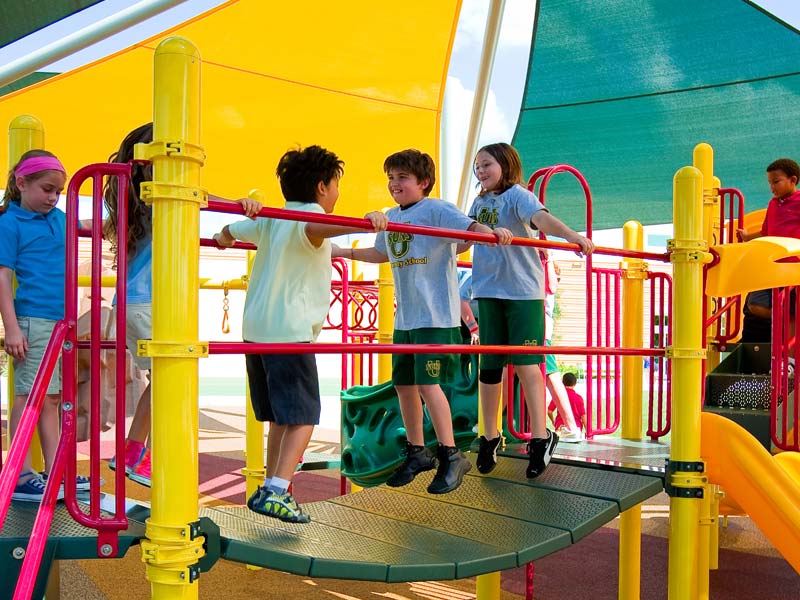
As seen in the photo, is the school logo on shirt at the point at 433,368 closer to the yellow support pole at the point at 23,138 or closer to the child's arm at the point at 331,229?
the child's arm at the point at 331,229

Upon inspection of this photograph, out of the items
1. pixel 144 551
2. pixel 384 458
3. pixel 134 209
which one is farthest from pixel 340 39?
pixel 144 551

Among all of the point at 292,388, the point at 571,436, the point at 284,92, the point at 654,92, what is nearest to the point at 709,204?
the point at 571,436

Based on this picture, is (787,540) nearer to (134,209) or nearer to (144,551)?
(144,551)

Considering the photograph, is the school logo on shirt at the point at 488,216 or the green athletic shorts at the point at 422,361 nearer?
the green athletic shorts at the point at 422,361

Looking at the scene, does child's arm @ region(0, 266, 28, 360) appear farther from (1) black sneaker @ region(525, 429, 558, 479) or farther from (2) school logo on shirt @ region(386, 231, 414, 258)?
(1) black sneaker @ region(525, 429, 558, 479)

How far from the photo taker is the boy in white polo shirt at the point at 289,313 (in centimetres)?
262

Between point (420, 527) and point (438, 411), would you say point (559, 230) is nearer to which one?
point (438, 411)

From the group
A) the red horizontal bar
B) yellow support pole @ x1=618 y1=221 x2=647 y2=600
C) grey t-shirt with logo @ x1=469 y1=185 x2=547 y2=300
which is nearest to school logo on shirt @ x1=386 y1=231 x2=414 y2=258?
grey t-shirt with logo @ x1=469 y1=185 x2=547 y2=300

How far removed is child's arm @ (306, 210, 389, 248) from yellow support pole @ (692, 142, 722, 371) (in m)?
2.15

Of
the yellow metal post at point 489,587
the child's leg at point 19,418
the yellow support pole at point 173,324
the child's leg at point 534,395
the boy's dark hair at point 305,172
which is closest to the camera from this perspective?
the yellow support pole at point 173,324

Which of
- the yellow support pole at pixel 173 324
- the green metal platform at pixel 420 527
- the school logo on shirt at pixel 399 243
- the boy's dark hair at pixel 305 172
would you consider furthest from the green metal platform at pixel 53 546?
the school logo on shirt at pixel 399 243

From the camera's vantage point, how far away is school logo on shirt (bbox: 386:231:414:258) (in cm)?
323

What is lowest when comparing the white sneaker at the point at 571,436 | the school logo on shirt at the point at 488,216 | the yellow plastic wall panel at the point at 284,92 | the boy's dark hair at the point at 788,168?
the white sneaker at the point at 571,436

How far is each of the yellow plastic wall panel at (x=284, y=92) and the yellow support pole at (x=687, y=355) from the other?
213 inches
